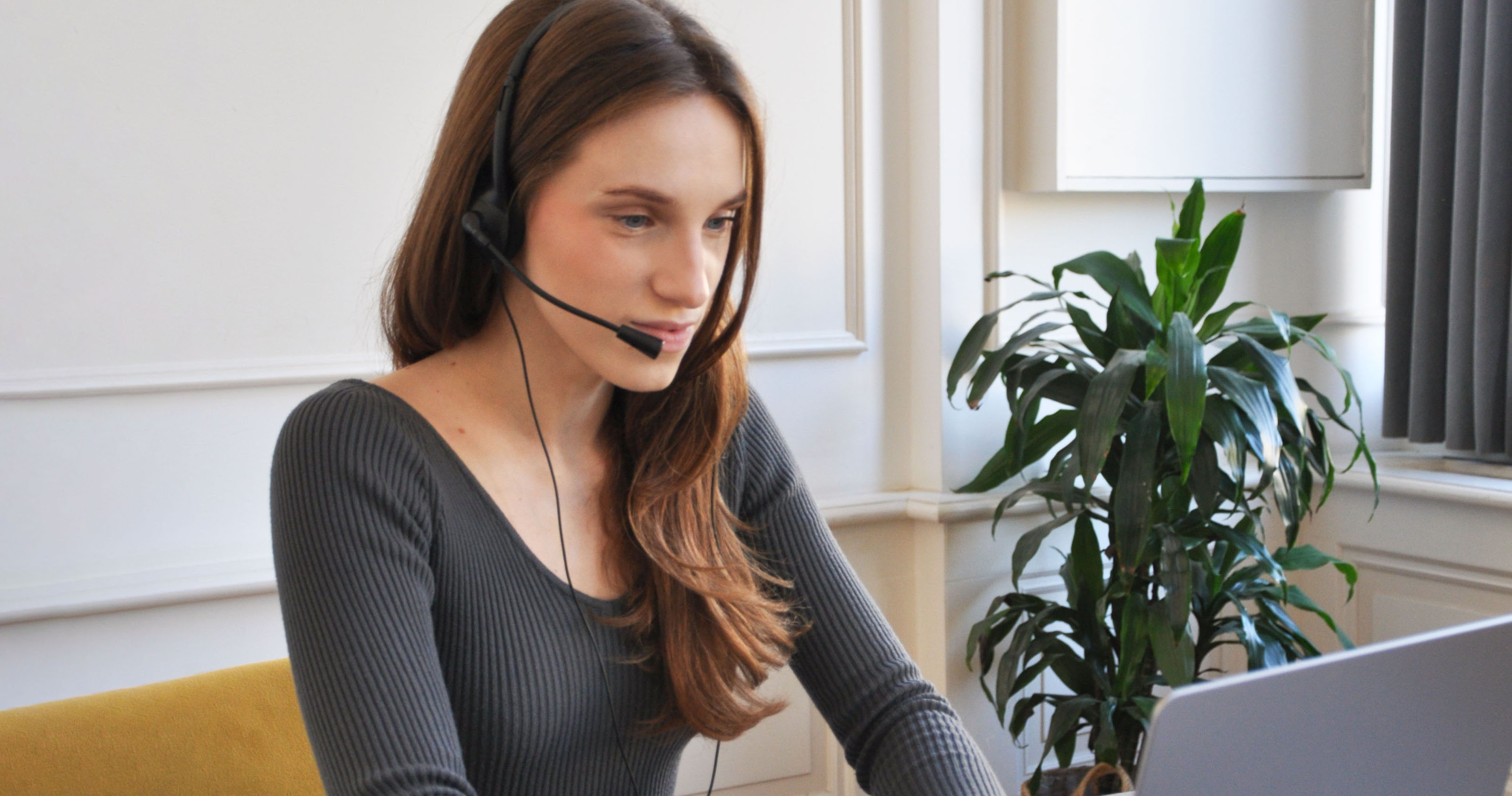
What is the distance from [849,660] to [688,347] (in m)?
0.32

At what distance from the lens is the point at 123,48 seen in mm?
1547

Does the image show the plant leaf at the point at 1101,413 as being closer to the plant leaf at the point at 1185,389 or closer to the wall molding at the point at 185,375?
the plant leaf at the point at 1185,389

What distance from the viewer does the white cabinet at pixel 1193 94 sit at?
212cm

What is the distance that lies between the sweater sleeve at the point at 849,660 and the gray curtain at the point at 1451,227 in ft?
5.13

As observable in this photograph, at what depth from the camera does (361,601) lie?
87 cm

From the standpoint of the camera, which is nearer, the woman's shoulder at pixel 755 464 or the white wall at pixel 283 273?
the woman's shoulder at pixel 755 464

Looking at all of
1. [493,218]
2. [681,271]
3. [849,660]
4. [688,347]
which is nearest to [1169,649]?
[849,660]

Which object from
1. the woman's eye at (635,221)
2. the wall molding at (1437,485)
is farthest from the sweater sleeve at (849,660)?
the wall molding at (1437,485)

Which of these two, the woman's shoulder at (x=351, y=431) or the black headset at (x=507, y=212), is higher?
the black headset at (x=507, y=212)

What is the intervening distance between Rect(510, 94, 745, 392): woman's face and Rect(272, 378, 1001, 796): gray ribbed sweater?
0.17 metres

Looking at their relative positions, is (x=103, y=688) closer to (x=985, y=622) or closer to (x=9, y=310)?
(x=9, y=310)

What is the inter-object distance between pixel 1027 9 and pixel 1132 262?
1.80ft

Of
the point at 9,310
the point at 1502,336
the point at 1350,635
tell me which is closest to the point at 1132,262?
the point at 1502,336

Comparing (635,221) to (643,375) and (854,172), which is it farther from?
(854,172)
